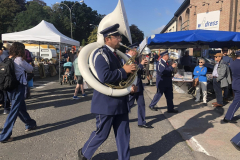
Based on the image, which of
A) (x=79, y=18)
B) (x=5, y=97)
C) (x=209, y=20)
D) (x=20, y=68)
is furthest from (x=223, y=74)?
(x=79, y=18)

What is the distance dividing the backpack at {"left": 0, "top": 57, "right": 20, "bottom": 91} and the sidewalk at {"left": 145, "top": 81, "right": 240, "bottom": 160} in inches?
135

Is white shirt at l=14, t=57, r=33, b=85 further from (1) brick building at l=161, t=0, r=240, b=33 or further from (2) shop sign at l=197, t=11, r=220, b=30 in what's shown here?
(2) shop sign at l=197, t=11, r=220, b=30

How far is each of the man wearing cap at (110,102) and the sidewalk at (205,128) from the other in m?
1.59

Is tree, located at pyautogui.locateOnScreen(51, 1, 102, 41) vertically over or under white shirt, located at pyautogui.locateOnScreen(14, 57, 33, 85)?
over

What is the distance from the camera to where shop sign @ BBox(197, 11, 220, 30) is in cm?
1856

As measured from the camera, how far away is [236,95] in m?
4.38

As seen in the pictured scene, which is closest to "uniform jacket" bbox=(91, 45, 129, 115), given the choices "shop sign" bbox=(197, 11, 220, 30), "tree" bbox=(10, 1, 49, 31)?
"shop sign" bbox=(197, 11, 220, 30)

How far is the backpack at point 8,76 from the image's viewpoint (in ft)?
11.5

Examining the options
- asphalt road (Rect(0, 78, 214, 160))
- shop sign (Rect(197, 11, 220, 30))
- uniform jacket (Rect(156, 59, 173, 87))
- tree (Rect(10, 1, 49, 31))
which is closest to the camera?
asphalt road (Rect(0, 78, 214, 160))

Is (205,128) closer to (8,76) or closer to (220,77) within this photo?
(220,77)

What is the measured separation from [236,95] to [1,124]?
5500 millimetres

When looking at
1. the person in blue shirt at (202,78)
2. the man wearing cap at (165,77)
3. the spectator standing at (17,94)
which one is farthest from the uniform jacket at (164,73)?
the spectator standing at (17,94)

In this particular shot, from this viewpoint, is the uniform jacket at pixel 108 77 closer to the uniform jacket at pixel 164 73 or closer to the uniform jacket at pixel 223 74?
the uniform jacket at pixel 164 73

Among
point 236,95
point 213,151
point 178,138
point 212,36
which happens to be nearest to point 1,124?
point 178,138
